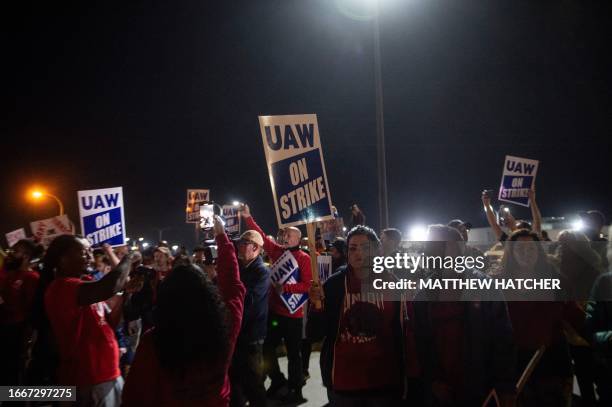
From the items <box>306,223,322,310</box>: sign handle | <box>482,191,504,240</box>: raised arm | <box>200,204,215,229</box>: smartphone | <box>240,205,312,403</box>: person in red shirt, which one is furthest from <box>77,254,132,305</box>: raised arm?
<box>482,191,504,240</box>: raised arm

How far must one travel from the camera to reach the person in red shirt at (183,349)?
1936mm

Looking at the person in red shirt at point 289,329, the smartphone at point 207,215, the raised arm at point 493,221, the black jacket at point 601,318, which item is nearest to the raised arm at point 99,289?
the smartphone at point 207,215

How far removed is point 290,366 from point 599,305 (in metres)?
3.75

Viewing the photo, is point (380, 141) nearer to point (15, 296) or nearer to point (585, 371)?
point (585, 371)

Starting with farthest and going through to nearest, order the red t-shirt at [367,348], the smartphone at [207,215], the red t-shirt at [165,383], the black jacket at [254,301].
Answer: the black jacket at [254,301] → the smartphone at [207,215] → the red t-shirt at [367,348] → the red t-shirt at [165,383]

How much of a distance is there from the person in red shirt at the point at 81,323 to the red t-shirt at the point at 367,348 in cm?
171

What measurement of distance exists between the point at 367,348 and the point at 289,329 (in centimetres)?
297

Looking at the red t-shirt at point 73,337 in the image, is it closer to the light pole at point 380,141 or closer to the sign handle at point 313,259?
the sign handle at point 313,259

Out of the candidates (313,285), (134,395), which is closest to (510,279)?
(313,285)

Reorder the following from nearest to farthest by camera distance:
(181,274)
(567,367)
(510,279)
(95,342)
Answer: (181,274)
(95,342)
(567,367)
(510,279)

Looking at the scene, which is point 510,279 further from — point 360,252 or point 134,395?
point 134,395

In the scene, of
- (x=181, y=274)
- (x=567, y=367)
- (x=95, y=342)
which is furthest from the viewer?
(x=567, y=367)

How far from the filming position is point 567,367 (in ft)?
11.1

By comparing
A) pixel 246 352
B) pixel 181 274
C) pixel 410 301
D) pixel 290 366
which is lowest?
pixel 290 366
